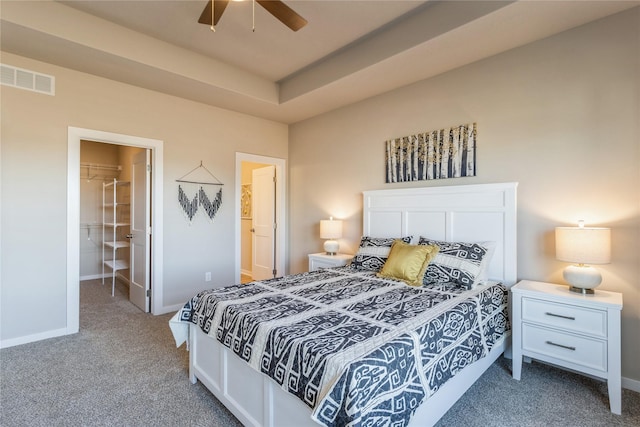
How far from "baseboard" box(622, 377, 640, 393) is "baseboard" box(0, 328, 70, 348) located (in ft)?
16.1

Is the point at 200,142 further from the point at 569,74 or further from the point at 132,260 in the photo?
the point at 569,74

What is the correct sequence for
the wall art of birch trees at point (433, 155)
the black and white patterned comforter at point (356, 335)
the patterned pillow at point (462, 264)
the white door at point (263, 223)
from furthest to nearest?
the white door at point (263, 223), the wall art of birch trees at point (433, 155), the patterned pillow at point (462, 264), the black and white patterned comforter at point (356, 335)

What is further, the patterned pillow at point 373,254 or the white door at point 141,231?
the white door at point 141,231

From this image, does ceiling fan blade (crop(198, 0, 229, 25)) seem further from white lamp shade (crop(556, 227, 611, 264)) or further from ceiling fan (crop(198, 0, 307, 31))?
white lamp shade (crop(556, 227, 611, 264))

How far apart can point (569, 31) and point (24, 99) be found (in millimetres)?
4889

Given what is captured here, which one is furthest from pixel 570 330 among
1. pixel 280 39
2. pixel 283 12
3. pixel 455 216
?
pixel 280 39

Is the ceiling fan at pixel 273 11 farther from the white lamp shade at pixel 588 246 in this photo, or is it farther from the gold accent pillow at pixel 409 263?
the white lamp shade at pixel 588 246

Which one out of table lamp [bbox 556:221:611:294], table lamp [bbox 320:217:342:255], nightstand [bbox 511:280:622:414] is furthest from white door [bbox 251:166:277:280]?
table lamp [bbox 556:221:611:294]

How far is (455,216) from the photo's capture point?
305 cm

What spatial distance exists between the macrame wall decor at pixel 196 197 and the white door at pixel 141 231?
15.2 inches

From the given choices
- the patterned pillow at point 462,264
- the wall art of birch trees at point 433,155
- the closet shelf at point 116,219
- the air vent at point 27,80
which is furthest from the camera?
the closet shelf at point 116,219

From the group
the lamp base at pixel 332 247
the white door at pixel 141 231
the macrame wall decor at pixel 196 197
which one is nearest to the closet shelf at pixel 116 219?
the white door at pixel 141 231

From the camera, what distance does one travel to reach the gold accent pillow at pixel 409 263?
262cm

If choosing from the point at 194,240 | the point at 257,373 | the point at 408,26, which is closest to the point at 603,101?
the point at 408,26
